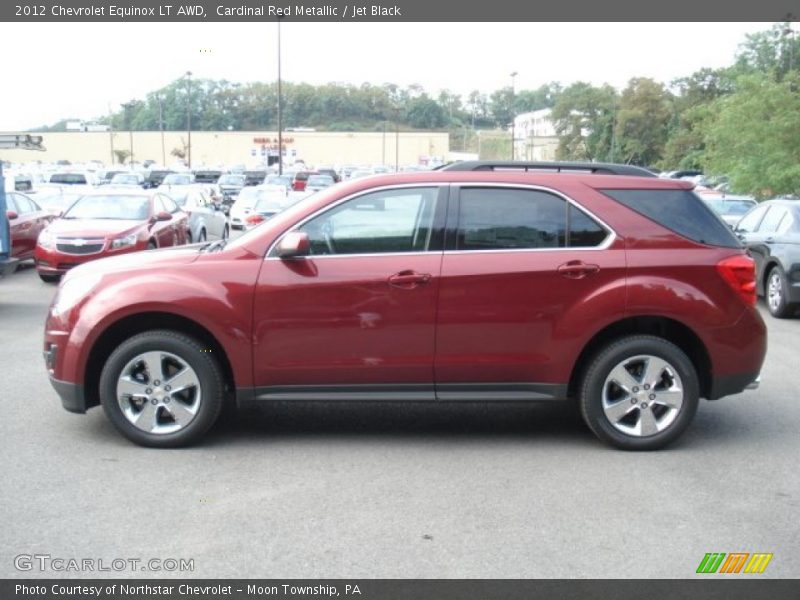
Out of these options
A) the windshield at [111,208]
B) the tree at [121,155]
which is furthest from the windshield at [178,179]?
the tree at [121,155]

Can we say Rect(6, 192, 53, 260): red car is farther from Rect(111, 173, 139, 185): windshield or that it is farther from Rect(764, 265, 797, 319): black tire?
Rect(111, 173, 139, 185): windshield

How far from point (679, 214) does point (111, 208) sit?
41.0 ft

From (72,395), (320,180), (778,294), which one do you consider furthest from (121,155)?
(72,395)

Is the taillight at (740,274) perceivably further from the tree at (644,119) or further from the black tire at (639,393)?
the tree at (644,119)

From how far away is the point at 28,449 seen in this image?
6.21 m

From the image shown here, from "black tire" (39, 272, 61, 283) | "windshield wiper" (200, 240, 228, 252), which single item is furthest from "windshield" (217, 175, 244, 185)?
"windshield wiper" (200, 240, 228, 252)

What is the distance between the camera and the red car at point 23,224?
56.7 feet

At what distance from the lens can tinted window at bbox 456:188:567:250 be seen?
20.9ft

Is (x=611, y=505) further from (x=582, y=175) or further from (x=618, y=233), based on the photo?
(x=582, y=175)

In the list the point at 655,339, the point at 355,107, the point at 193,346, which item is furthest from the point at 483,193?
the point at 355,107

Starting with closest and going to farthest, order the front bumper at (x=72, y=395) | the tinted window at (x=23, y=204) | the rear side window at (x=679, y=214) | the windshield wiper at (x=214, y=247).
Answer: the front bumper at (x=72, y=395), the rear side window at (x=679, y=214), the windshield wiper at (x=214, y=247), the tinted window at (x=23, y=204)

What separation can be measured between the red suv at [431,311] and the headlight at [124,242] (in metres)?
9.28

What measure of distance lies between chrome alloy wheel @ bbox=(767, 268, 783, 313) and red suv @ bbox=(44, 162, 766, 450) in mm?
7018

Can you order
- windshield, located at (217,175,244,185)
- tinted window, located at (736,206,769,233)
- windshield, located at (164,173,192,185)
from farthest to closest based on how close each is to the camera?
windshield, located at (217,175,244,185) → windshield, located at (164,173,192,185) → tinted window, located at (736,206,769,233)
